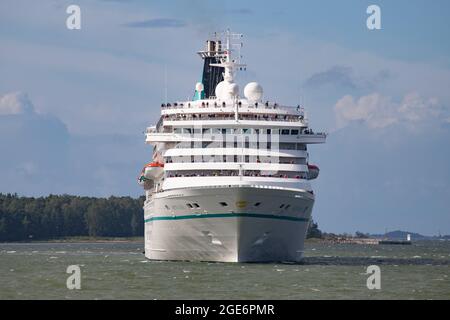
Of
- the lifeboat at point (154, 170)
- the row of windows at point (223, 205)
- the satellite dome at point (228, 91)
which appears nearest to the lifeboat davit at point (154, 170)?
the lifeboat at point (154, 170)

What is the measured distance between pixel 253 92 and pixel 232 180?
31.0 feet

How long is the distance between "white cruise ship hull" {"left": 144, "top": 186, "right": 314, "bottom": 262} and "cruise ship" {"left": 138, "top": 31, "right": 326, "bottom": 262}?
53 mm

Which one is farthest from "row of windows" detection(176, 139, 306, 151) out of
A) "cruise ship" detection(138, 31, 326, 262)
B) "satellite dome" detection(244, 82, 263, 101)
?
"satellite dome" detection(244, 82, 263, 101)

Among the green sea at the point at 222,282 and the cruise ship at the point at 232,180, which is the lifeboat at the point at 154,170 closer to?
the cruise ship at the point at 232,180

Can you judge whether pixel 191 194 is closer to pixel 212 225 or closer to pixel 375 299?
pixel 212 225

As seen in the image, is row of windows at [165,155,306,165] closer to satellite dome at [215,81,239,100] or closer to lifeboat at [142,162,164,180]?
lifeboat at [142,162,164,180]

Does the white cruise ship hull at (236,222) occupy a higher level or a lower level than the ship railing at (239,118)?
lower

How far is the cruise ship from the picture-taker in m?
61.2

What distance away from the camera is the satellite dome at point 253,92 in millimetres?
70875

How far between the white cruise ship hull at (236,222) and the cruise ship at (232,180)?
5cm
